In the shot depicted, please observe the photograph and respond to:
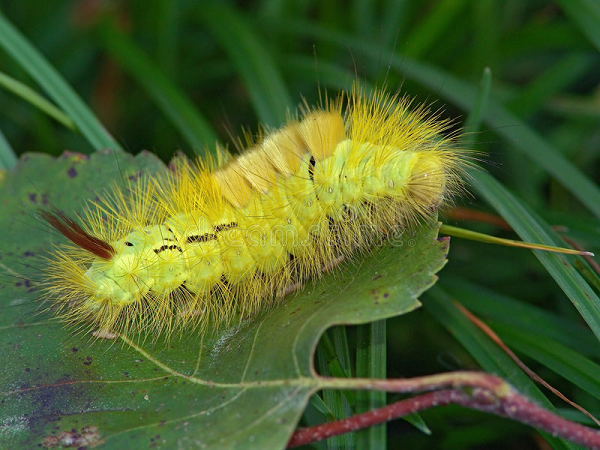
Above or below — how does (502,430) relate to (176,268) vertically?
below

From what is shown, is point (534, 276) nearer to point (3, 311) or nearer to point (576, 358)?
point (576, 358)

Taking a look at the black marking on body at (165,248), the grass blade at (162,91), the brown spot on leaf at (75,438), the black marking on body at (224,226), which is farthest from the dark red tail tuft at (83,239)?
the grass blade at (162,91)

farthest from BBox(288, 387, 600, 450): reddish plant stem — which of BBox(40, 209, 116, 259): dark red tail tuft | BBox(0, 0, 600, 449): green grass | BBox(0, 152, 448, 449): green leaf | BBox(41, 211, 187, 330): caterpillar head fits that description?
BBox(40, 209, 116, 259): dark red tail tuft

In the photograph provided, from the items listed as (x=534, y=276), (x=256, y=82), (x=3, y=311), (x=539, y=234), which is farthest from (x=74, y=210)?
(x=534, y=276)

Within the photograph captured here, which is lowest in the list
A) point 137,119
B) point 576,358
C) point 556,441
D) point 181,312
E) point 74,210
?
point 556,441

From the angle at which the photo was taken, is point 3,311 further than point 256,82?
No

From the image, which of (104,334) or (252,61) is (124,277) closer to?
(104,334)

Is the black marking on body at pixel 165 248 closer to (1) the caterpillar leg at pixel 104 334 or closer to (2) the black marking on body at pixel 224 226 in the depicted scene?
(2) the black marking on body at pixel 224 226
